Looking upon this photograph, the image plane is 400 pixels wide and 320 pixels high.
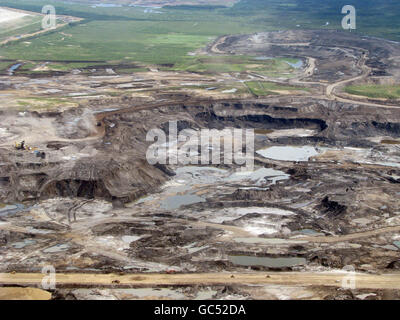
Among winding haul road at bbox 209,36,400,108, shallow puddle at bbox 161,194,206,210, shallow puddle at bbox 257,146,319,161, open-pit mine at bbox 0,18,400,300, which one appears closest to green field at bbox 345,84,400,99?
open-pit mine at bbox 0,18,400,300

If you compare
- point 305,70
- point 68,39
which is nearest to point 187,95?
point 305,70

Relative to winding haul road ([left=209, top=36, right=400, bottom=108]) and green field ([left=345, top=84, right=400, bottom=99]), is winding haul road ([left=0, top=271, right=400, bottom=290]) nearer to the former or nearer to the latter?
winding haul road ([left=209, top=36, right=400, bottom=108])

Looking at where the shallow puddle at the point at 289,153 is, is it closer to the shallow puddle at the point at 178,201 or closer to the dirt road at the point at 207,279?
the shallow puddle at the point at 178,201

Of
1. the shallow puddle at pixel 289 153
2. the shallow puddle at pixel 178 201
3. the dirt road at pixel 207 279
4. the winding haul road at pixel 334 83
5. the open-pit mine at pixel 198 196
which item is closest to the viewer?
the dirt road at pixel 207 279

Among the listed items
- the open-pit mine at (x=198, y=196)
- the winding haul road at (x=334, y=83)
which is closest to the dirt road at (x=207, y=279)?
the open-pit mine at (x=198, y=196)

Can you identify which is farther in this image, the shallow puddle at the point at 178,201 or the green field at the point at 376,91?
the green field at the point at 376,91

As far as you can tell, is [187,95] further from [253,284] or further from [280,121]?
[253,284]
